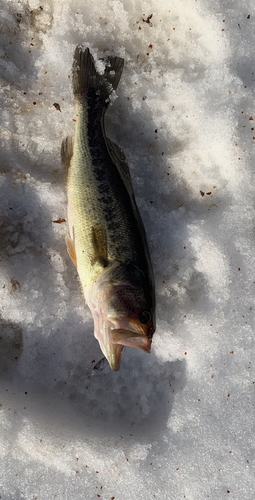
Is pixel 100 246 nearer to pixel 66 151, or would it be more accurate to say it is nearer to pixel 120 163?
pixel 120 163

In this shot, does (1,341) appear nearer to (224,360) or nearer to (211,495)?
(224,360)

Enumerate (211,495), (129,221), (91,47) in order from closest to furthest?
(129,221), (211,495), (91,47)

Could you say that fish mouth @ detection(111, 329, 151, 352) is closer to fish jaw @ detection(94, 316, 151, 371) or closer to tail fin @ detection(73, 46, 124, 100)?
fish jaw @ detection(94, 316, 151, 371)

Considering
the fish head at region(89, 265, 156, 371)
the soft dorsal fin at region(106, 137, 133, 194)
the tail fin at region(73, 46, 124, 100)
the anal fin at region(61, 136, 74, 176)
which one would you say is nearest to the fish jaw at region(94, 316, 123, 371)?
the fish head at region(89, 265, 156, 371)

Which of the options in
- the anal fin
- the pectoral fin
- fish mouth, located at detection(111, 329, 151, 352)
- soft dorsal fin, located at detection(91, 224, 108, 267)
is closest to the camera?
fish mouth, located at detection(111, 329, 151, 352)

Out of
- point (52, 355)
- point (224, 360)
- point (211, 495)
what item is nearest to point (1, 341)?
point (52, 355)

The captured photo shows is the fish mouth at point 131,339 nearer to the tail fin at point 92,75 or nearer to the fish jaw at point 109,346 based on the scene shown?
the fish jaw at point 109,346
